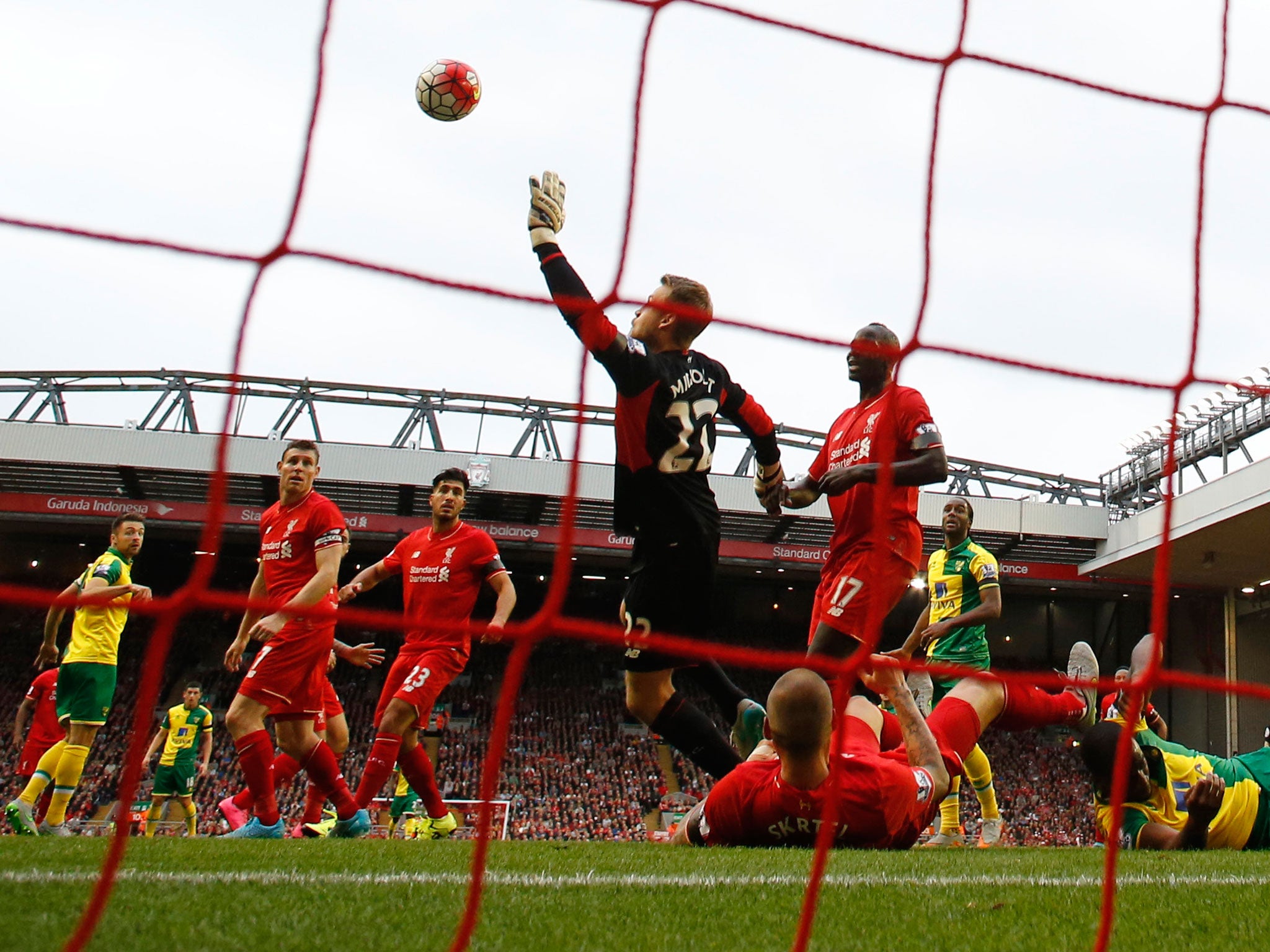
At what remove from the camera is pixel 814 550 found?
63.0 ft

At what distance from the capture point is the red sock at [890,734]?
144 inches

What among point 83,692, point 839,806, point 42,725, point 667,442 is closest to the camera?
point 839,806

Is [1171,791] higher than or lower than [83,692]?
higher

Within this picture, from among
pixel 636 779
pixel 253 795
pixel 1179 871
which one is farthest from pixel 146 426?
pixel 1179 871

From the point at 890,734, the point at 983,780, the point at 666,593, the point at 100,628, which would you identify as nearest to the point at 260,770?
the point at 100,628

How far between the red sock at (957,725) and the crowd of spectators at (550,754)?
11.3 m

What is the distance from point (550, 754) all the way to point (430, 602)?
13.9m

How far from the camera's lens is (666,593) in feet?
11.6

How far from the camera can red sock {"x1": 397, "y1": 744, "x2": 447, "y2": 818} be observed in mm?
4859

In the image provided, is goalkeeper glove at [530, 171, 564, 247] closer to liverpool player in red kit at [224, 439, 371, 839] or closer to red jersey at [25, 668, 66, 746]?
liverpool player in red kit at [224, 439, 371, 839]

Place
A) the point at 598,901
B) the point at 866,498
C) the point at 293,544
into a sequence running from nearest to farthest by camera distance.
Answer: the point at 598,901 < the point at 866,498 < the point at 293,544

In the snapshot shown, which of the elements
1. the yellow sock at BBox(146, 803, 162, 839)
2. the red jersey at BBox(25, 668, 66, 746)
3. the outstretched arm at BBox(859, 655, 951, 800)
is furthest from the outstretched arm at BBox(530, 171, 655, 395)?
the yellow sock at BBox(146, 803, 162, 839)

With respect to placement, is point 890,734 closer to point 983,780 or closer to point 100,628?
point 983,780

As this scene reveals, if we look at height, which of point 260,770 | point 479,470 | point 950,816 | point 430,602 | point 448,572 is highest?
point 479,470
